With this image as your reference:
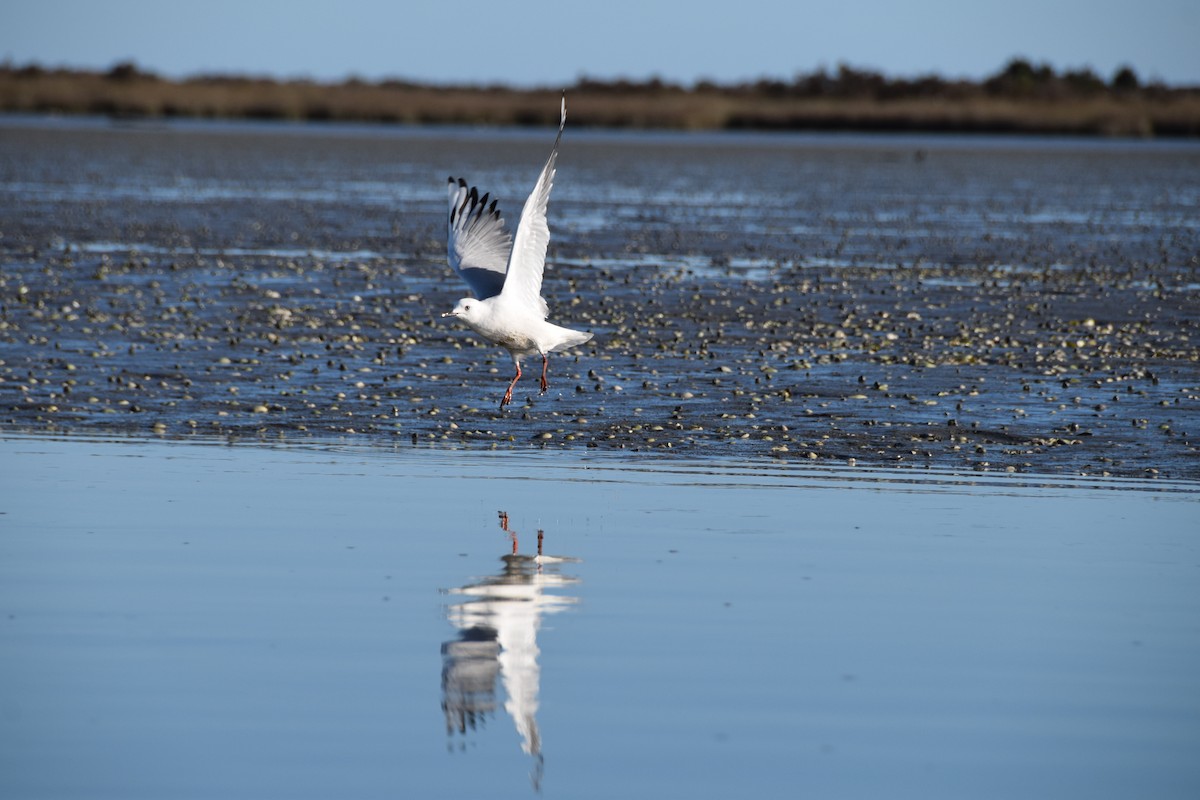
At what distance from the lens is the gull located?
1391 cm

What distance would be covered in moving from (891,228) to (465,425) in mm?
21609

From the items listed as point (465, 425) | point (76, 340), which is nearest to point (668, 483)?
point (465, 425)

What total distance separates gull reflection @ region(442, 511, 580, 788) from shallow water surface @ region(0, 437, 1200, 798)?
2 cm

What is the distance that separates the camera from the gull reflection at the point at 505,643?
7.41 metres

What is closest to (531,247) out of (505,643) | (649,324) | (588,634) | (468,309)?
(468,309)

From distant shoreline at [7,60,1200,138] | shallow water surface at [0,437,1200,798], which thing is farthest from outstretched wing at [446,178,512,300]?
distant shoreline at [7,60,1200,138]

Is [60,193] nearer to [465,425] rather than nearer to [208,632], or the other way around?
[465,425]

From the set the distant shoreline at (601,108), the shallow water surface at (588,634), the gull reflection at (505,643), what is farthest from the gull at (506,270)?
the distant shoreline at (601,108)

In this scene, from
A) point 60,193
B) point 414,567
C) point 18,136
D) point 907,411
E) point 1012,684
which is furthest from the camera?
point 18,136

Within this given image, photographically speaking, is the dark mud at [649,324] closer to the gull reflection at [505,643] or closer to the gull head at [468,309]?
the gull head at [468,309]

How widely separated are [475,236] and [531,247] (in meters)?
1.59

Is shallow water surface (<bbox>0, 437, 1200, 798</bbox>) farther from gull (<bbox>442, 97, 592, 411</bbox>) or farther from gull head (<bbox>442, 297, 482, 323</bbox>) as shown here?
gull (<bbox>442, 97, 592, 411</bbox>)

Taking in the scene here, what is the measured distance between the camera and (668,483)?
1276cm

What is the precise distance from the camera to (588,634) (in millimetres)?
8648
